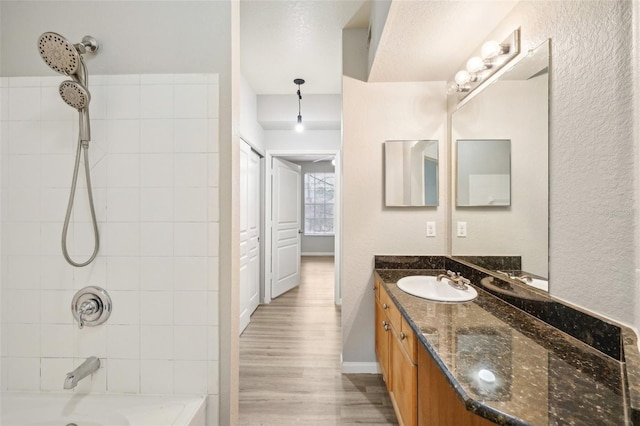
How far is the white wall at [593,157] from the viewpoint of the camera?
79cm

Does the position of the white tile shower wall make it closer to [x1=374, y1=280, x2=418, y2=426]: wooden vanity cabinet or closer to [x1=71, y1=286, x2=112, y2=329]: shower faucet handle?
[x1=71, y1=286, x2=112, y2=329]: shower faucet handle

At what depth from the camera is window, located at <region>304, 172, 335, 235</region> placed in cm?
770

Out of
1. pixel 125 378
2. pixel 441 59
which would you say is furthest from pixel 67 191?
pixel 441 59

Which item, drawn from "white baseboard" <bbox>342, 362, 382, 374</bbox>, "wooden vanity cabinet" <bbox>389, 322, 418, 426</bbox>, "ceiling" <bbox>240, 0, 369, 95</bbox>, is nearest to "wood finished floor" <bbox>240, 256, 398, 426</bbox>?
"white baseboard" <bbox>342, 362, 382, 374</bbox>

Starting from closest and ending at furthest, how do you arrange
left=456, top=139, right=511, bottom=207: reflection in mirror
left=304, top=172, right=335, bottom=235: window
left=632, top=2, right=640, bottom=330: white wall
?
1. left=632, top=2, right=640, bottom=330: white wall
2. left=456, top=139, right=511, bottom=207: reflection in mirror
3. left=304, top=172, right=335, bottom=235: window

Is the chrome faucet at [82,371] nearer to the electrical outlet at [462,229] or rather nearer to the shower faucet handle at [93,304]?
the shower faucet handle at [93,304]

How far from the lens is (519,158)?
1327 mm

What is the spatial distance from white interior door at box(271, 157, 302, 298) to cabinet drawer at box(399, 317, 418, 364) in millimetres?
2806

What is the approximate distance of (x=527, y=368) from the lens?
786 millimetres

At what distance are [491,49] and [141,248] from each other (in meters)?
2.02

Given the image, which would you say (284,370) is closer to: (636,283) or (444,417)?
(444,417)

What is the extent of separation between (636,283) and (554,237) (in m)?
0.31

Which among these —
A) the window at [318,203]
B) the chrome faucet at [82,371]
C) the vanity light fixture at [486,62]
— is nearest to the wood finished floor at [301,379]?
the chrome faucet at [82,371]

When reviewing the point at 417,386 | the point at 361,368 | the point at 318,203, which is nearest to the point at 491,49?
the point at 417,386
